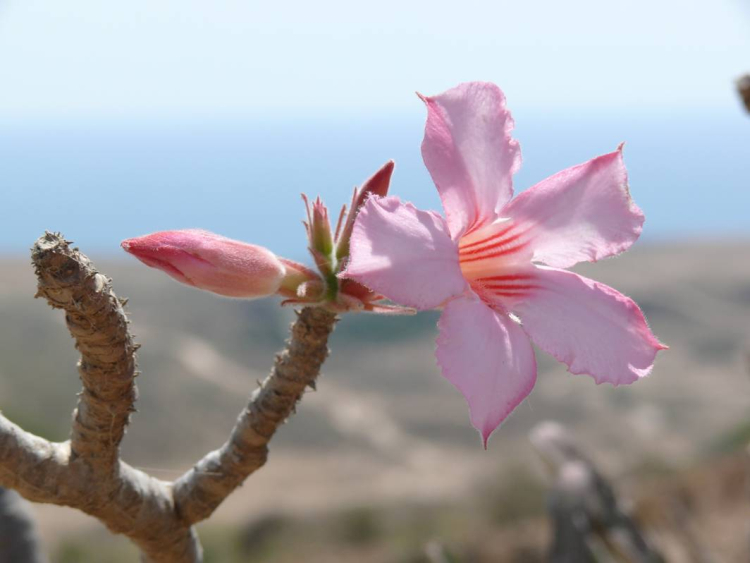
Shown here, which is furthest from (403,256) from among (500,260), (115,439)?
(115,439)

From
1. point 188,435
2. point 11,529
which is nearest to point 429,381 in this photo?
point 188,435

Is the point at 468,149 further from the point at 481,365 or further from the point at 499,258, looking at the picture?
the point at 481,365

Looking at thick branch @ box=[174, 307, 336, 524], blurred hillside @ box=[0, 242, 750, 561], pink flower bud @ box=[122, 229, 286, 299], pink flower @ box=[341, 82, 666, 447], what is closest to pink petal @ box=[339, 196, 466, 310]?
pink flower @ box=[341, 82, 666, 447]

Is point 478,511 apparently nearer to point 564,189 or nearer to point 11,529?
point 11,529

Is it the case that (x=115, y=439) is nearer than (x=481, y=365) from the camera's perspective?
No

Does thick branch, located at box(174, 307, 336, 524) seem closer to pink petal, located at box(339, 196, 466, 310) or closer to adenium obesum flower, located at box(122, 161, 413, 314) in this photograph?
adenium obesum flower, located at box(122, 161, 413, 314)

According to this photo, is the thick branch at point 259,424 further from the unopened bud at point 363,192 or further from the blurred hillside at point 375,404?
the blurred hillside at point 375,404

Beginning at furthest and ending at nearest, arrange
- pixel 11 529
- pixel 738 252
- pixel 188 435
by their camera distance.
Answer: pixel 738 252
pixel 188 435
pixel 11 529
